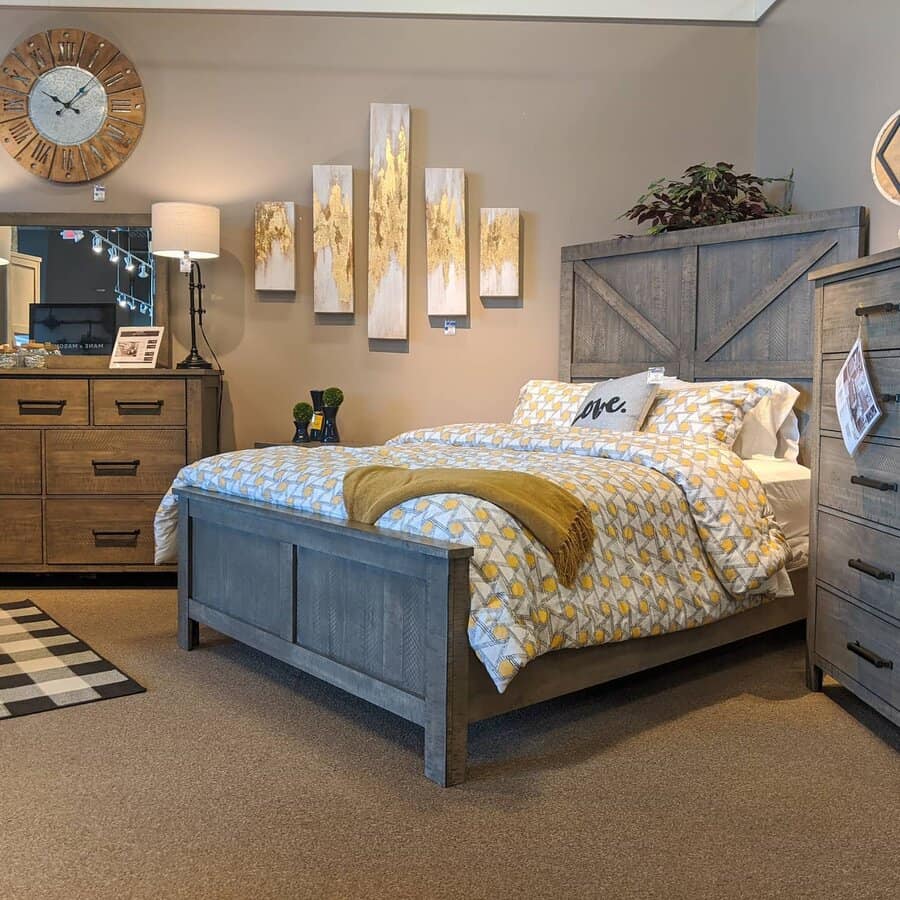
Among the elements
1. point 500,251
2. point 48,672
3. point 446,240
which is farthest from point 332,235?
point 48,672

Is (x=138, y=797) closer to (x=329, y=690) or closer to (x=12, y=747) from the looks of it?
(x=12, y=747)

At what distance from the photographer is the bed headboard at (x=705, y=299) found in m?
3.80

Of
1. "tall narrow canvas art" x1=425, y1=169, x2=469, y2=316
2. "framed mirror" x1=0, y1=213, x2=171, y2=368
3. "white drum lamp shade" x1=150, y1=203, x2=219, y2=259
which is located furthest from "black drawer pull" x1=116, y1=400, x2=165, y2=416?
"tall narrow canvas art" x1=425, y1=169, x2=469, y2=316

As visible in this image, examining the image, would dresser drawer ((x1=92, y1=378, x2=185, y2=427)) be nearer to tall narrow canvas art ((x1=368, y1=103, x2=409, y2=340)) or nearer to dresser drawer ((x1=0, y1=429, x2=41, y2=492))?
dresser drawer ((x1=0, y1=429, x2=41, y2=492))

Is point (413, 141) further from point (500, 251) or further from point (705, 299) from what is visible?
point (705, 299)

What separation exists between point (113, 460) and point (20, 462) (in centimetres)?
42

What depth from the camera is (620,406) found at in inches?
138

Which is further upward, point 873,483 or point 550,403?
point 550,403

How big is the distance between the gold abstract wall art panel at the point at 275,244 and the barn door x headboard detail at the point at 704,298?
1.40 meters

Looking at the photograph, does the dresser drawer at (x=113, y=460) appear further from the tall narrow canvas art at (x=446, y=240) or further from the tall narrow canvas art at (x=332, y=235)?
the tall narrow canvas art at (x=446, y=240)

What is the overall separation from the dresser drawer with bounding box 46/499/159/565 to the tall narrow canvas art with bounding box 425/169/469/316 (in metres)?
1.75

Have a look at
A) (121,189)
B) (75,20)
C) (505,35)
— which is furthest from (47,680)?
(505,35)

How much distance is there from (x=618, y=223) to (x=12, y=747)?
3661 millimetres

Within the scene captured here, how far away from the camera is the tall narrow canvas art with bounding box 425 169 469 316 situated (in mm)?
4656
